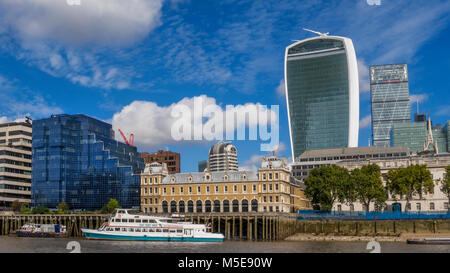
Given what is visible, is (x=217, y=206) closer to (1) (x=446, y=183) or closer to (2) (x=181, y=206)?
(2) (x=181, y=206)

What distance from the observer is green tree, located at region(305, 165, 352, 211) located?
447ft

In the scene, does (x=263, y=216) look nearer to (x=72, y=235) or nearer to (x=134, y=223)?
(x=134, y=223)

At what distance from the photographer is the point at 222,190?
504ft

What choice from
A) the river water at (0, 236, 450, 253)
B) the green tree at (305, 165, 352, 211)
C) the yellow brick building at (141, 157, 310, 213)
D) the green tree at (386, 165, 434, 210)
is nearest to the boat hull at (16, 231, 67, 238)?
the river water at (0, 236, 450, 253)

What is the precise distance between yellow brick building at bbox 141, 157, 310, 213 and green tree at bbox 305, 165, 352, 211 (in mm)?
11694

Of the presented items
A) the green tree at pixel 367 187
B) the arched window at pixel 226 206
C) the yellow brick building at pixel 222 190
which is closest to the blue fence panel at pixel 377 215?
the green tree at pixel 367 187

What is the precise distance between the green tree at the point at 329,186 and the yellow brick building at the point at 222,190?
11.7 m

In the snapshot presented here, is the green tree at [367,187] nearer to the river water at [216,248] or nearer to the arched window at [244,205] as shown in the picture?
the arched window at [244,205]

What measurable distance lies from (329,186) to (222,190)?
1318 inches

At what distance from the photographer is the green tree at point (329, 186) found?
136250 mm

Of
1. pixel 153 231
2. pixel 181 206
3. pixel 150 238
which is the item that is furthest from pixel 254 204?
pixel 150 238
